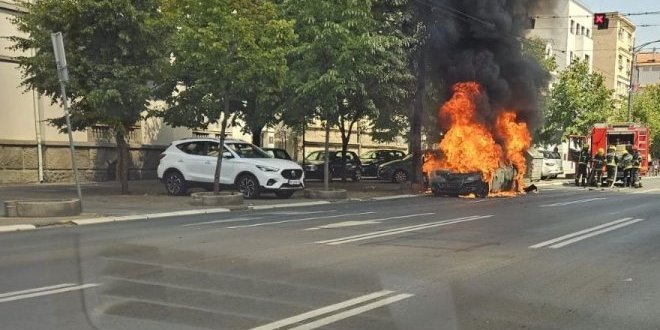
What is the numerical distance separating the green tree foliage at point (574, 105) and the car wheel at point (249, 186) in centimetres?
2099

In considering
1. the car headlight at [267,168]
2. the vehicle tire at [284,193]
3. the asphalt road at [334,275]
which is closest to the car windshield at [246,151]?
the car headlight at [267,168]

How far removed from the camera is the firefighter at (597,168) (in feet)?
A: 84.5

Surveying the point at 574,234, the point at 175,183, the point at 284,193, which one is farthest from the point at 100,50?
the point at 574,234

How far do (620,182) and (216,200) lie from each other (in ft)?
63.6

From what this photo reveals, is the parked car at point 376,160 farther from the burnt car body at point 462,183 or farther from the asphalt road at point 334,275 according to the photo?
the asphalt road at point 334,275

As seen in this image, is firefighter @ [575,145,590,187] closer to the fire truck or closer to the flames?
the fire truck

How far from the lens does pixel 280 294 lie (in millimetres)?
6059

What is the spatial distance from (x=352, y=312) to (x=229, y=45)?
11.3 metres

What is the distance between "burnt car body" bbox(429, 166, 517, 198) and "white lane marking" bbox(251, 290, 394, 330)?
43.3 feet

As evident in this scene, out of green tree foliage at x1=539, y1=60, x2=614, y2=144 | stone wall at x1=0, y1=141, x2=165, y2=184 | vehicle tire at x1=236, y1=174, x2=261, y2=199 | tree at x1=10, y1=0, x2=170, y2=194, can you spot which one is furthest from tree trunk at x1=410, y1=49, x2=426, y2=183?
green tree foliage at x1=539, y1=60, x2=614, y2=144

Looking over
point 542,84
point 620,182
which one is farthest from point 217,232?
point 620,182

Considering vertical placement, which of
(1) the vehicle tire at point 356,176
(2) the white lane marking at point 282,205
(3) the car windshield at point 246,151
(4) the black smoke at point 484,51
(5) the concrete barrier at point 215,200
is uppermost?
(4) the black smoke at point 484,51

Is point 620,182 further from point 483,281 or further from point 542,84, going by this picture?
point 483,281

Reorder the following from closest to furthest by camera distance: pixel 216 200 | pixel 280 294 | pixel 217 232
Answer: pixel 280 294 → pixel 217 232 → pixel 216 200
